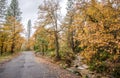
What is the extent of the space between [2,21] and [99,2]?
33.9 m

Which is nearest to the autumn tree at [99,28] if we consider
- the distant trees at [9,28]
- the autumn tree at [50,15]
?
the autumn tree at [50,15]

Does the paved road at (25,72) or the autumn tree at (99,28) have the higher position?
the autumn tree at (99,28)

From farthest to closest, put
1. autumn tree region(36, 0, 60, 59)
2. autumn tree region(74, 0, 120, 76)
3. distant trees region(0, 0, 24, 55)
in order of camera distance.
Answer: distant trees region(0, 0, 24, 55)
autumn tree region(36, 0, 60, 59)
autumn tree region(74, 0, 120, 76)

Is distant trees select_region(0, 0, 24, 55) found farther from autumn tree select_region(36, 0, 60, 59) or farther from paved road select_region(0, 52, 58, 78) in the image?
paved road select_region(0, 52, 58, 78)

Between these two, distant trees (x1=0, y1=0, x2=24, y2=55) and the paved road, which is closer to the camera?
the paved road

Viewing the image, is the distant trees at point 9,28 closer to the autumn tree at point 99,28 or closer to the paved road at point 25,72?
the paved road at point 25,72

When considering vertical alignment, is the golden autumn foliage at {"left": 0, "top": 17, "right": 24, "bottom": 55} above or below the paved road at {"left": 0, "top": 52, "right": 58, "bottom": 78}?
above

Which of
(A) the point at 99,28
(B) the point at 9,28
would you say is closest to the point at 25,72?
(A) the point at 99,28

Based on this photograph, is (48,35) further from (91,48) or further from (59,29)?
(91,48)

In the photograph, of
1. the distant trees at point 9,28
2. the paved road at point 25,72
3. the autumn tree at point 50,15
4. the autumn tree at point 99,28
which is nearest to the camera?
the autumn tree at point 99,28

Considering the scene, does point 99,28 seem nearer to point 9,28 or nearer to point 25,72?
point 25,72

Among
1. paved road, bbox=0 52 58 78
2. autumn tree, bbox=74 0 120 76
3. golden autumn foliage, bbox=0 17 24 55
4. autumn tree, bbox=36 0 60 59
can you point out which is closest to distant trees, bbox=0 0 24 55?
golden autumn foliage, bbox=0 17 24 55

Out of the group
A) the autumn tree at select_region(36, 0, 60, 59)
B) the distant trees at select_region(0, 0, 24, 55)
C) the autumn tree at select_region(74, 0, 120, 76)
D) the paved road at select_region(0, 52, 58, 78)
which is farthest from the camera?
the distant trees at select_region(0, 0, 24, 55)

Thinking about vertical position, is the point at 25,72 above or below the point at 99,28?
below
